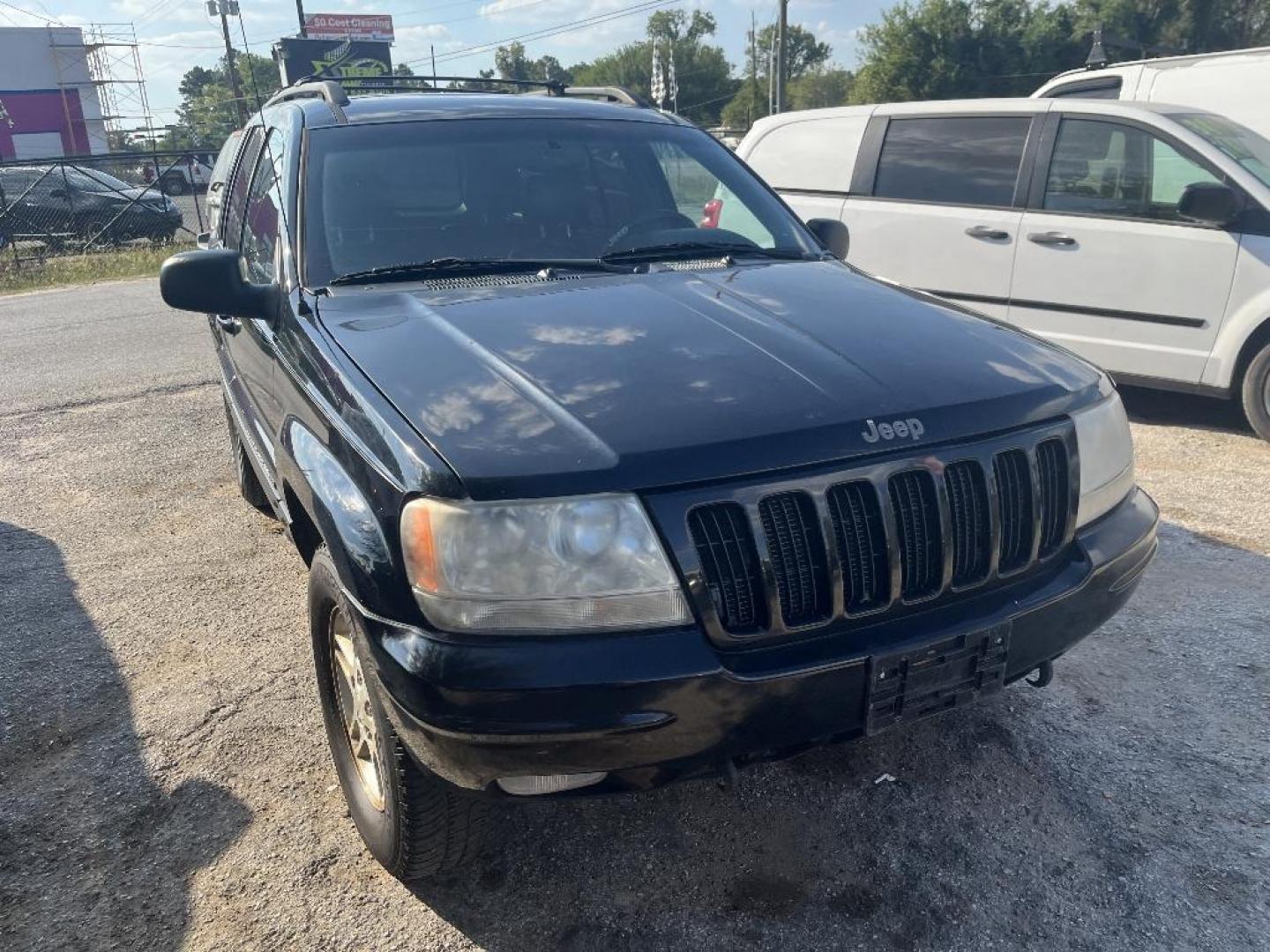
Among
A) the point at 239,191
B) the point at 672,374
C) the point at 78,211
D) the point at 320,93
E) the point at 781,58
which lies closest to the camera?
the point at 672,374

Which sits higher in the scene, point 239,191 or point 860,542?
point 239,191

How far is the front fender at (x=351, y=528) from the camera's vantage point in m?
2.02

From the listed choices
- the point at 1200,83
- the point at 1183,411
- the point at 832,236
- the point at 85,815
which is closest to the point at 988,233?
the point at 1183,411

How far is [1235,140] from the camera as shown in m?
5.89

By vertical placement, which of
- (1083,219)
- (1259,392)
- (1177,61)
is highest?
(1177,61)

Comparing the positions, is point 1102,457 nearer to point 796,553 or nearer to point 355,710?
point 796,553

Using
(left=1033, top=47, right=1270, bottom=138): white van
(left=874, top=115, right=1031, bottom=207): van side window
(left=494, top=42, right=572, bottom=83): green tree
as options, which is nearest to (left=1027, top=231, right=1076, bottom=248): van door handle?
(left=874, top=115, right=1031, bottom=207): van side window

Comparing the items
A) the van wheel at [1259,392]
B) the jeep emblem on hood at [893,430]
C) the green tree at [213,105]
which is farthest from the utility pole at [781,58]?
the jeep emblem on hood at [893,430]

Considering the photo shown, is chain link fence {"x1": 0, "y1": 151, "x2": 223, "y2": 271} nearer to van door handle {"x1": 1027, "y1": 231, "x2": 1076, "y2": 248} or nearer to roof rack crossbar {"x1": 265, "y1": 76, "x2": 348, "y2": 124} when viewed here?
roof rack crossbar {"x1": 265, "y1": 76, "x2": 348, "y2": 124}

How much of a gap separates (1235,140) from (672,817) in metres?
5.47

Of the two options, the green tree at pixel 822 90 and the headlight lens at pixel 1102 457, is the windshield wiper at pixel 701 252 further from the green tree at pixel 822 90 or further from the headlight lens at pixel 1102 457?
the green tree at pixel 822 90

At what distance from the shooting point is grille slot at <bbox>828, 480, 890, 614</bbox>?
2072mm

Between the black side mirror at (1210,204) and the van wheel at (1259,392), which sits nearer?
the black side mirror at (1210,204)

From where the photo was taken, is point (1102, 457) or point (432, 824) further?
point (1102, 457)
